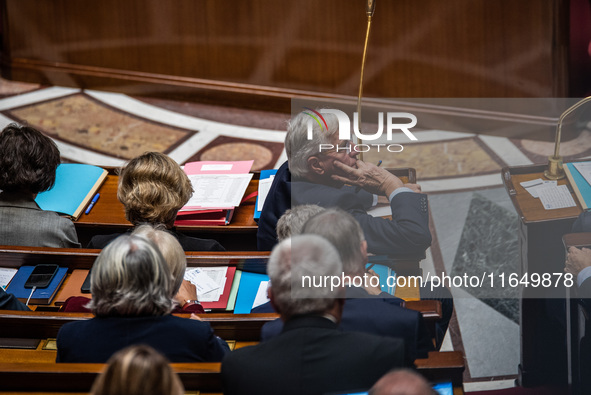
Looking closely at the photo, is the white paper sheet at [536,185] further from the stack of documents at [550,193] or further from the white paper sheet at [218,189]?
the white paper sheet at [218,189]

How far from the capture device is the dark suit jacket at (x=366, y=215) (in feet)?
9.48

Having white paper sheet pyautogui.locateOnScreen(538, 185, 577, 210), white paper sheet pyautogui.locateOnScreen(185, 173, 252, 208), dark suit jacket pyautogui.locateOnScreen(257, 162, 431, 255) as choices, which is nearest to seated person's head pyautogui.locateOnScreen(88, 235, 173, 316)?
dark suit jacket pyautogui.locateOnScreen(257, 162, 431, 255)

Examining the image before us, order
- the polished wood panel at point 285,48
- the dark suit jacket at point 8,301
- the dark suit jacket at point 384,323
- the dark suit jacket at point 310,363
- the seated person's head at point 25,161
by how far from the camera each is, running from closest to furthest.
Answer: the dark suit jacket at point 310,363, the dark suit jacket at point 384,323, the dark suit jacket at point 8,301, the seated person's head at point 25,161, the polished wood panel at point 285,48

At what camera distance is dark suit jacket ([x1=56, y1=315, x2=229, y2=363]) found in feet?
6.79

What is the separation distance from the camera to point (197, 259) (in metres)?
2.77

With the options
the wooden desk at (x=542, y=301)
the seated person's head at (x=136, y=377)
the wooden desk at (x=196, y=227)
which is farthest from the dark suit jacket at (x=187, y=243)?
the seated person's head at (x=136, y=377)

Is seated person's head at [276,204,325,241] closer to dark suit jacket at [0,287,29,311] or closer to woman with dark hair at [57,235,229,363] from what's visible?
woman with dark hair at [57,235,229,363]

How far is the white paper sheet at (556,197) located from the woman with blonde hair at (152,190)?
1510 mm

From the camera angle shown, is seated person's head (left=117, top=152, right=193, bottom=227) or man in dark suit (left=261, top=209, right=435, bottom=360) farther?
seated person's head (left=117, top=152, right=193, bottom=227)

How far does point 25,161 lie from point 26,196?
0.48 feet

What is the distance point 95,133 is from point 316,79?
1.82m

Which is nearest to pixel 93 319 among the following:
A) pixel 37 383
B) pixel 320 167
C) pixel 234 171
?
pixel 37 383

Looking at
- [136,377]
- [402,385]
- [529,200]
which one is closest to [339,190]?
[529,200]

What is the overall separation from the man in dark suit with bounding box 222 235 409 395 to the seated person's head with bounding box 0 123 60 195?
5.10 feet
